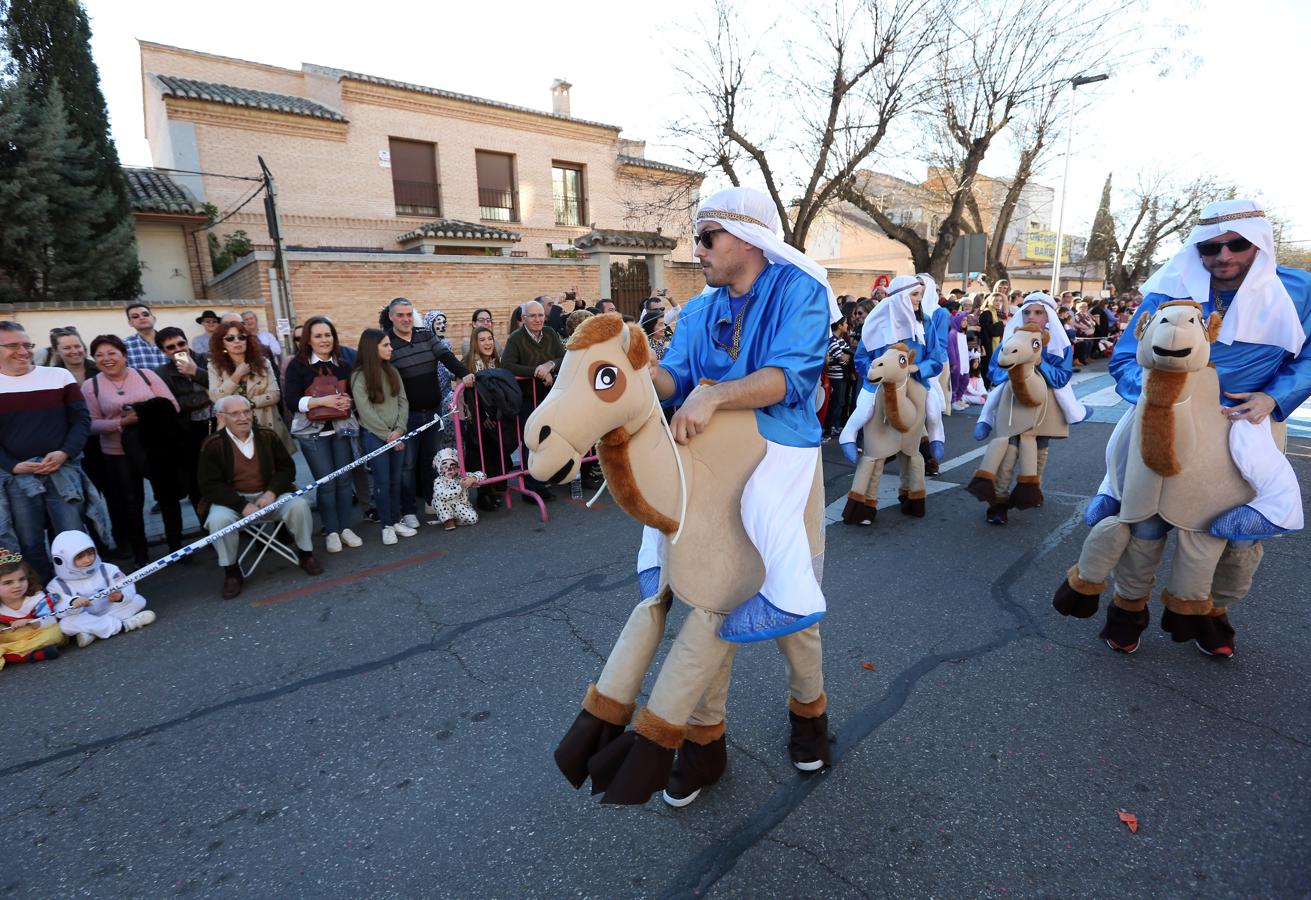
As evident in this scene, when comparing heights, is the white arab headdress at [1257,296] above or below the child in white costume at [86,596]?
above

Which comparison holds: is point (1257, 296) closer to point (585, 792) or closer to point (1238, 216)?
point (1238, 216)

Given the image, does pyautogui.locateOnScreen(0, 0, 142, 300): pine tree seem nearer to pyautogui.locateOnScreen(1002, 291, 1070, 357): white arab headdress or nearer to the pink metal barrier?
the pink metal barrier

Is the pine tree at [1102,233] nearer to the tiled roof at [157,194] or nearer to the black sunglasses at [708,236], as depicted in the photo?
the tiled roof at [157,194]

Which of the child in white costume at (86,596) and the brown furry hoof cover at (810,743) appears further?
the child in white costume at (86,596)

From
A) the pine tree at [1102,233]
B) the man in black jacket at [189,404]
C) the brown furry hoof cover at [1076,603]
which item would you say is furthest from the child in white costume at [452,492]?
the pine tree at [1102,233]

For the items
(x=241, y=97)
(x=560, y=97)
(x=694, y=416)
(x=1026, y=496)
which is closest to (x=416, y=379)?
(x=694, y=416)

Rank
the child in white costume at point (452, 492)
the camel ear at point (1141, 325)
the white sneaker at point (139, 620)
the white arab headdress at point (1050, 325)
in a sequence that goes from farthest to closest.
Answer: the child in white costume at point (452, 492), the white arab headdress at point (1050, 325), the white sneaker at point (139, 620), the camel ear at point (1141, 325)

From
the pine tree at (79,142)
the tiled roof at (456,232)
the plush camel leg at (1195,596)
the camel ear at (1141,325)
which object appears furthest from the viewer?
the tiled roof at (456,232)

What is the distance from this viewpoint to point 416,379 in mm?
5734

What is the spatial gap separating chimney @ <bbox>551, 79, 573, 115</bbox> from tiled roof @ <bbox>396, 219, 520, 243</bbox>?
896cm

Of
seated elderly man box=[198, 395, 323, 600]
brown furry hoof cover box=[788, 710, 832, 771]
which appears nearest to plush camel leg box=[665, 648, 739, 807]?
brown furry hoof cover box=[788, 710, 832, 771]

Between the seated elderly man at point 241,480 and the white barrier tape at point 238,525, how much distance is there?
2.2 inches

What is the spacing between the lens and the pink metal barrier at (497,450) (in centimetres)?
580

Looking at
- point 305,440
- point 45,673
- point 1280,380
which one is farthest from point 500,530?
point 1280,380
